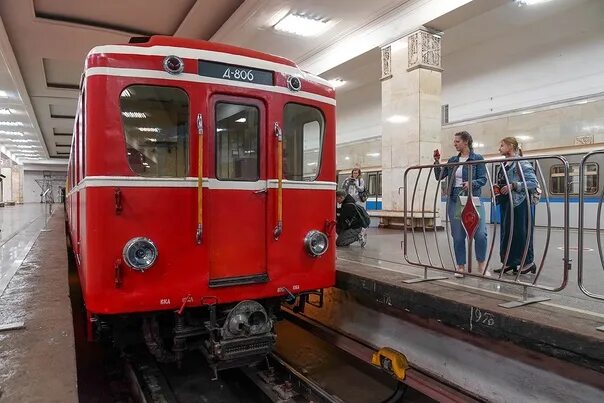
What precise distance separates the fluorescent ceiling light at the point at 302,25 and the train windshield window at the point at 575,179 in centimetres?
724

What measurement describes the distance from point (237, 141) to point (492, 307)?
8.54 feet

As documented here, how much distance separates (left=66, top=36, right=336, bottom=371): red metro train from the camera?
10.9 ft

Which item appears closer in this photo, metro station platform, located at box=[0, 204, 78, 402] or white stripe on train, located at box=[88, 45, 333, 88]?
metro station platform, located at box=[0, 204, 78, 402]

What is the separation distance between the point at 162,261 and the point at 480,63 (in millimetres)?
13692

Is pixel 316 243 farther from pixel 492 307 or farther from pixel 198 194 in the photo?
pixel 492 307

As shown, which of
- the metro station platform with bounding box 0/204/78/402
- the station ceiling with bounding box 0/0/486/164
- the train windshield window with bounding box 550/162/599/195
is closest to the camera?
the metro station platform with bounding box 0/204/78/402

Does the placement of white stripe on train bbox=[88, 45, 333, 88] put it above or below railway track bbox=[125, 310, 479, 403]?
above

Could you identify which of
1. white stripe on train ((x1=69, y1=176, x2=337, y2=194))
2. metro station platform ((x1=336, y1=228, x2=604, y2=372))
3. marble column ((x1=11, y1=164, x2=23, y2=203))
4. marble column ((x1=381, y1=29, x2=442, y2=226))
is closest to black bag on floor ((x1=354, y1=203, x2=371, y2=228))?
metro station platform ((x1=336, y1=228, x2=604, y2=372))

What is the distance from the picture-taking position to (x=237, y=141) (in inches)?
152

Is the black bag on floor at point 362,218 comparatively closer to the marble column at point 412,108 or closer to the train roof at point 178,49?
the marble column at point 412,108

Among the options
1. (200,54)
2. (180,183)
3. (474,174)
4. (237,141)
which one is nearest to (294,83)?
(237,141)

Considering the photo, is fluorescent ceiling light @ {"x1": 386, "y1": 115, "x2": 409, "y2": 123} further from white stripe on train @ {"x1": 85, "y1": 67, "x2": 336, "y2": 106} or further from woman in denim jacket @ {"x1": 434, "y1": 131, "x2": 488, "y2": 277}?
white stripe on train @ {"x1": 85, "y1": 67, "x2": 336, "y2": 106}

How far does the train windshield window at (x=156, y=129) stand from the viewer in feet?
11.3

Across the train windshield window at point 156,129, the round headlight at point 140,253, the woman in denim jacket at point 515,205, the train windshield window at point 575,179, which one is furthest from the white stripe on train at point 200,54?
the train windshield window at point 575,179
